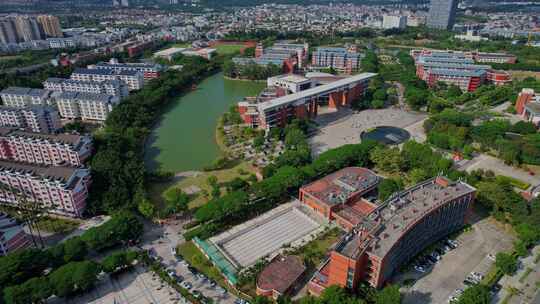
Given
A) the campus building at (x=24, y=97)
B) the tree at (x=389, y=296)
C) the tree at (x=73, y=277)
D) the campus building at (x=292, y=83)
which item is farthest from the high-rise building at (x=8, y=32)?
the tree at (x=389, y=296)

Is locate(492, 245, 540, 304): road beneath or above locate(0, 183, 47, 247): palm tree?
beneath

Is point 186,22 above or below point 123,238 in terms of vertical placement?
above

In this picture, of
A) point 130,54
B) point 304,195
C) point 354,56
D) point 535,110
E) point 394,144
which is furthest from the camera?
point 130,54

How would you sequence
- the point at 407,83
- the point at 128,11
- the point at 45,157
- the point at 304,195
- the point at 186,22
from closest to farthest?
the point at 304,195 → the point at 45,157 → the point at 407,83 → the point at 186,22 → the point at 128,11

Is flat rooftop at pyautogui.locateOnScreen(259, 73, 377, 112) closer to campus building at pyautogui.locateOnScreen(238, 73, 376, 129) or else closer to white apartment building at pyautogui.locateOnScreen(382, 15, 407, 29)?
campus building at pyautogui.locateOnScreen(238, 73, 376, 129)

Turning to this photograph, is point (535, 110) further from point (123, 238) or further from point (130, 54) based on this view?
point (130, 54)

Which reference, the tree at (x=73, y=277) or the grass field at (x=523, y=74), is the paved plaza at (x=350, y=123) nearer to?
the tree at (x=73, y=277)

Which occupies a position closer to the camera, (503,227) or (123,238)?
(123,238)

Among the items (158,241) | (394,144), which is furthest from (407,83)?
(158,241)

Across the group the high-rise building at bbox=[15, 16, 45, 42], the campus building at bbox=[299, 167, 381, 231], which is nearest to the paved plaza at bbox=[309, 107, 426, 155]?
the campus building at bbox=[299, 167, 381, 231]
